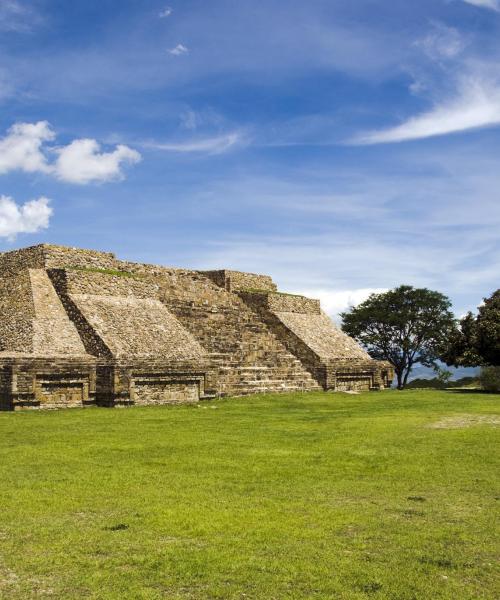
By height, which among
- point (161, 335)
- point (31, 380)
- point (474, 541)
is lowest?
point (474, 541)

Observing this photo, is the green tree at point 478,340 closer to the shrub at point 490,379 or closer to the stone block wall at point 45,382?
the shrub at point 490,379

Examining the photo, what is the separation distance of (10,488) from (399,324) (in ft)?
146

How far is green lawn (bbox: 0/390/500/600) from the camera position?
509cm

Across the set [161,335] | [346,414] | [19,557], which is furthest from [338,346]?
[19,557]

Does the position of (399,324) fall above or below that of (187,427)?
above

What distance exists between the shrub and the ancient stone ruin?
468cm

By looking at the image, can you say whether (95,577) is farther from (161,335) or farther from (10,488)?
(161,335)

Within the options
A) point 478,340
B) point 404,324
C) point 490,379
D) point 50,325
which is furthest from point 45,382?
point 404,324

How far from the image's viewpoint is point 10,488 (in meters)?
8.08

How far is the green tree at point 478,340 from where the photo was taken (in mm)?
33000

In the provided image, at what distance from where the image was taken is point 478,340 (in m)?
33.6

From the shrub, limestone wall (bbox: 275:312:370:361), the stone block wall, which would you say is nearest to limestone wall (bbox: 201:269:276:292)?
limestone wall (bbox: 275:312:370:361)

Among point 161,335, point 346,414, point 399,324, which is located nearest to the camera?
point 346,414

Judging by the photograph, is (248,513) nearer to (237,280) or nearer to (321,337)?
(321,337)
